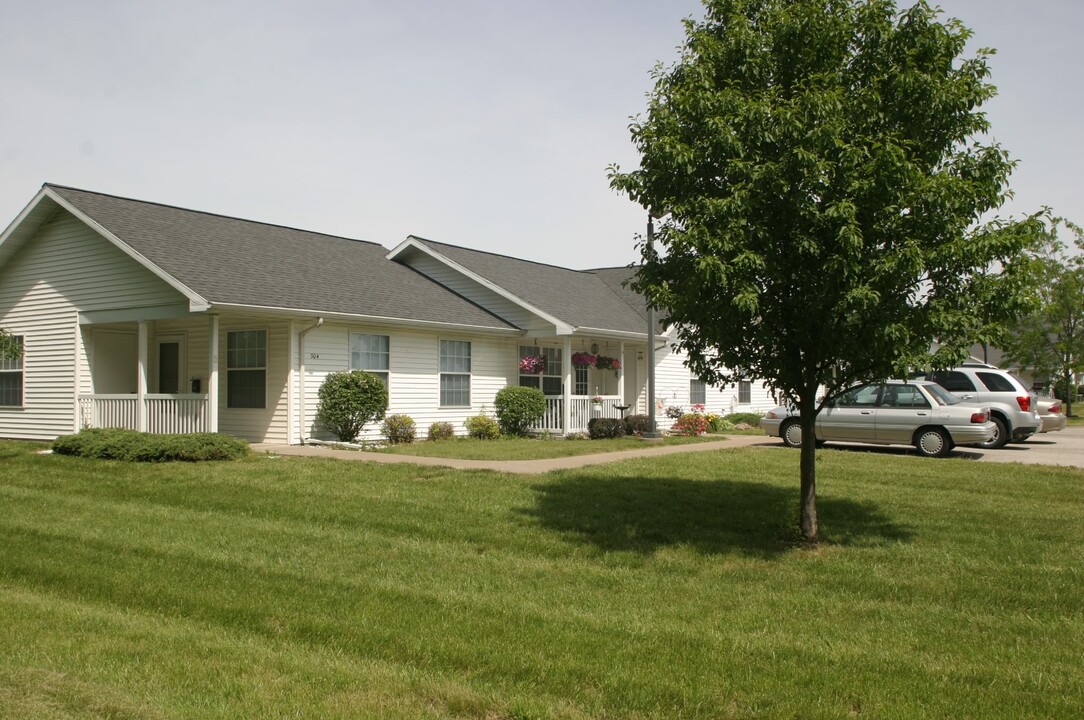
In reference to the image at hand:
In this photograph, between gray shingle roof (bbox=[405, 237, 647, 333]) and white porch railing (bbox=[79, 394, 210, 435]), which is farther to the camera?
gray shingle roof (bbox=[405, 237, 647, 333])

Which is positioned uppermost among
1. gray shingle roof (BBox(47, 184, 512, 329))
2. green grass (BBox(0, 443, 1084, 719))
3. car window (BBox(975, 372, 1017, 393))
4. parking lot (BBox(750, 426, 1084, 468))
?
gray shingle roof (BBox(47, 184, 512, 329))

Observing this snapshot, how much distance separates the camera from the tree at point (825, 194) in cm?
801

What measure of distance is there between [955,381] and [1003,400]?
4.57ft

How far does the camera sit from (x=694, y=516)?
10258 millimetres

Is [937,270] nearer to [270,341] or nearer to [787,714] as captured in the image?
[787,714]

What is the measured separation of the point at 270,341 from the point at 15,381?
22.1ft

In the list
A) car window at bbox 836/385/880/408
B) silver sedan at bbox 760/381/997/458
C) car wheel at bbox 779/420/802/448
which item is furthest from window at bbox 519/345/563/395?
car window at bbox 836/385/880/408

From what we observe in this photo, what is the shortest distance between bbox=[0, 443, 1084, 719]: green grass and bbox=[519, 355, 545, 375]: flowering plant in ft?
34.8

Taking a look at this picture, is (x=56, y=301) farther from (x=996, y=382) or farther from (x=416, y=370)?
(x=996, y=382)

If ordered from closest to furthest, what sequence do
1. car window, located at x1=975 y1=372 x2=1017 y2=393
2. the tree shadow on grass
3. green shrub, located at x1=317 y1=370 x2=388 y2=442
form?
1. the tree shadow on grass
2. green shrub, located at x1=317 y1=370 x2=388 y2=442
3. car window, located at x1=975 y1=372 x2=1017 y2=393

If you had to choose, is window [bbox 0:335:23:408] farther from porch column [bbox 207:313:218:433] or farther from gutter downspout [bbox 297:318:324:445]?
gutter downspout [bbox 297:318:324:445]

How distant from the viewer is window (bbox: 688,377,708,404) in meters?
28.6

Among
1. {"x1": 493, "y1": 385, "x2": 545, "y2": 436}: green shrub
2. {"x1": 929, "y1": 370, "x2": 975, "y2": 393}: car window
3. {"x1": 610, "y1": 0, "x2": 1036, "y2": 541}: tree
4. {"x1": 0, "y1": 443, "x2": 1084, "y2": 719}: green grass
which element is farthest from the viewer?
{"x1": 493, "y1": 385, "x2": 545, "y2": 436}: green shrub

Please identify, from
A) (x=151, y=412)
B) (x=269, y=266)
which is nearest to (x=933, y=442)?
(x=269, y=266)
